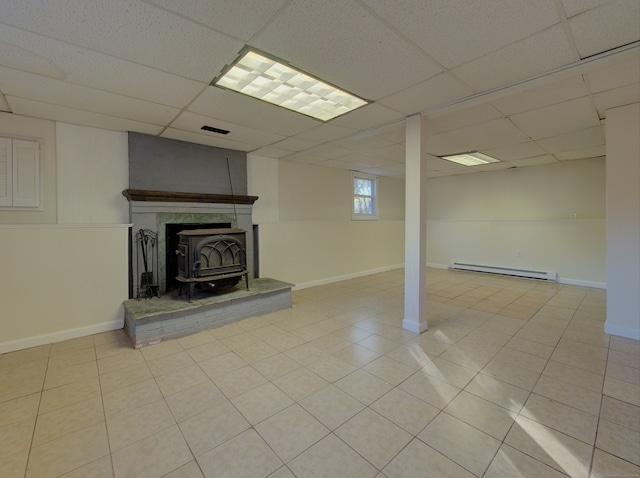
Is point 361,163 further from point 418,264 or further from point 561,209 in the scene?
point 561,209

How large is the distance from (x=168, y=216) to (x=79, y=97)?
1579 mm

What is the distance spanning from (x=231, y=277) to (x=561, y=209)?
6.32 metres

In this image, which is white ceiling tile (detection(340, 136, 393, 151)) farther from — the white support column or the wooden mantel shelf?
the wooden mantel shelf

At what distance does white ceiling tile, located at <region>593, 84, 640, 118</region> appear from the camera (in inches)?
99.0

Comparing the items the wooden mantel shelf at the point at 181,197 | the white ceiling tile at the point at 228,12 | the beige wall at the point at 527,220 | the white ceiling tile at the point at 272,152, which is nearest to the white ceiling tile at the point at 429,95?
the white ceiling tile at the point at 228,12

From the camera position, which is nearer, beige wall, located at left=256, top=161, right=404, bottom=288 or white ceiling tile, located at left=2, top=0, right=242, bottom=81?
white ceiling tile, located at left=2, top=0, right=242, bottom=81

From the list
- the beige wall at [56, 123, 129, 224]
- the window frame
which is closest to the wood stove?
the beige wall at [56, 123, 129, 224]

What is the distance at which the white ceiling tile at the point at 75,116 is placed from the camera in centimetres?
268

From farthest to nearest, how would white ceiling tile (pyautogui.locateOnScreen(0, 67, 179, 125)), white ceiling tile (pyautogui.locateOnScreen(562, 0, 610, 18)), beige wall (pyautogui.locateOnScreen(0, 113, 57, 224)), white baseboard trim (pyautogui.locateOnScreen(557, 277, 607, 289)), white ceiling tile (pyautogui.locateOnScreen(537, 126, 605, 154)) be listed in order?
white baseboard trim (pyautogui.locateOnScreen(557, 277, 607, 289))
white ceiling tile (pyautogui.locateOnScreen(537, 126, 605, 154))
beige wall (pyautogui.locateOnScreen(0, 113, 57, 224))
white ceiling tile (pyautogui.locateOnScreen(0, 67, 179, 125))
white ceiling tile (pyautogui.locateOnScreen(562, 0, 610, 18))

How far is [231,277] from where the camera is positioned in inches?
147

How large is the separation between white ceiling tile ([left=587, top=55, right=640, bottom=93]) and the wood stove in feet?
12.8

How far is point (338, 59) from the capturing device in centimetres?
203

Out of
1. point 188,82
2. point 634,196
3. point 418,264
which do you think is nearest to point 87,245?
point 188,82

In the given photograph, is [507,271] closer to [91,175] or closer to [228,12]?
[228,12]
